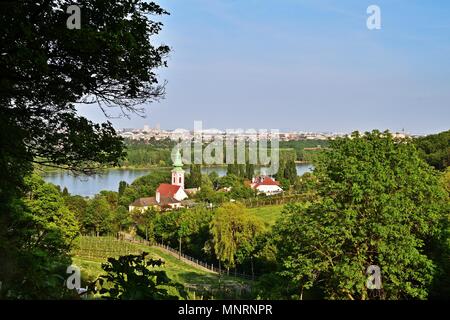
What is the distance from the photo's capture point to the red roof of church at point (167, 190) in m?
68.6

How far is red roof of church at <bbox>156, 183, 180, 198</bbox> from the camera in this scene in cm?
6859

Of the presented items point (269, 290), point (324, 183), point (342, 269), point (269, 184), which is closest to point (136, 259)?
point (342, 269)

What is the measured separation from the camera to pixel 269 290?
14.3m


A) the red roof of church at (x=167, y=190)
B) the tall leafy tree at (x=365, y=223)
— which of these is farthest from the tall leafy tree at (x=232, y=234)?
the red roof of church at (x=167, y=190)

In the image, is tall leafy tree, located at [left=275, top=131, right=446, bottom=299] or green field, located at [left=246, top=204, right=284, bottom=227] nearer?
tall leafy tree, located at [left=275, top=131, right=446, bottom=299]

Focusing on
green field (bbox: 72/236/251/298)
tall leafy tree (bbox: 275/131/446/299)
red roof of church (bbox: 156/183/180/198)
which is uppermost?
tall leafy tree (bbox: 275/131/446/299)

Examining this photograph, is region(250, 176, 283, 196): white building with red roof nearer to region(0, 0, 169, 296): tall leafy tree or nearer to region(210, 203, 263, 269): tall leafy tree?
region(210, 203, 263, 269): tall leafy tree

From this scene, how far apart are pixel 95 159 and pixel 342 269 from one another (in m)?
7.43

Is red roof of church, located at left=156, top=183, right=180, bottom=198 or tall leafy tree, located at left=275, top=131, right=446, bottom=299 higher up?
tall leafy tree, located at left=275, top=131, right=446, bottom=299

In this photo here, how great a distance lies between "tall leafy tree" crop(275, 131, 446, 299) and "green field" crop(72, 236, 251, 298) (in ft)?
20.5

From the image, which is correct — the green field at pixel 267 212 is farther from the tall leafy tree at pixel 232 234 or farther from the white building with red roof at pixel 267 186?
the white building with red roof at pixel 267 186

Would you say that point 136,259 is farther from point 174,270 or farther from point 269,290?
point 174,270

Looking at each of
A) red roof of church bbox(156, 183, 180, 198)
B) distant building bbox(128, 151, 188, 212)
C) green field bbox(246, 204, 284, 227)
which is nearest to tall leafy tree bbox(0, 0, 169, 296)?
green field bbox(246, 204, 284, 227)

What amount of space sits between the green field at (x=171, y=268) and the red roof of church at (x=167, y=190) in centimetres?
2500
